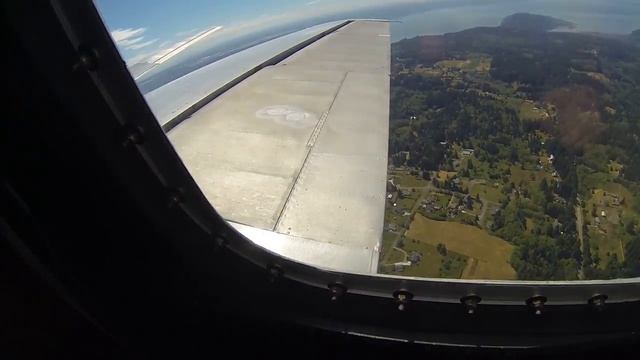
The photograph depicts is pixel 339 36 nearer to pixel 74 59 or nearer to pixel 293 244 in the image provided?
pixel 293 244

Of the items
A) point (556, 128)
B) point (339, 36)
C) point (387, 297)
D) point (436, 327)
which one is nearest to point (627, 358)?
point (436, 327)

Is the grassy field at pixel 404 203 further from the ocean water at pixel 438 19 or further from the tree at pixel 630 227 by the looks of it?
the tree at pixel 630 227

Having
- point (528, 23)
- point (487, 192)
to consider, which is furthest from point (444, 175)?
point (528, 23)

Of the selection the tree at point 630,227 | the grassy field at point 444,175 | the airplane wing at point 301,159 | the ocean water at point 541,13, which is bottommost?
the tree at point 630,227

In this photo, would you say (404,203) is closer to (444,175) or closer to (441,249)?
(441,249)

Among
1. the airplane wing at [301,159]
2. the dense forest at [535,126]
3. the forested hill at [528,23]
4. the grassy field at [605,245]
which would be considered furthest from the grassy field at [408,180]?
the forested hill at [528,23]

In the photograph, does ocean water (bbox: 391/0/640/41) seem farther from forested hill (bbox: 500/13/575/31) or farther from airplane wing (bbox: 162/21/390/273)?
airplane wing (bbox: 162/21/390/273)

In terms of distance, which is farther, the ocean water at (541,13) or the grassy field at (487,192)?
the grassy field at (487,192)
